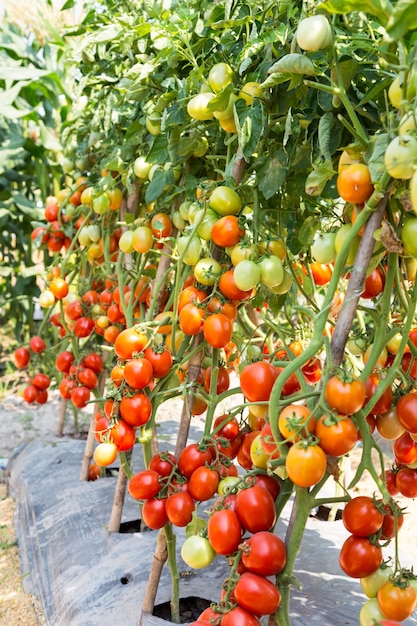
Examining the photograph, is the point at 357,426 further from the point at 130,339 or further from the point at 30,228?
the point at 30,228

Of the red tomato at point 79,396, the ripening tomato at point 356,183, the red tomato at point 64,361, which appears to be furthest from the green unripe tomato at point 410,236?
the red tomato at point 64,361

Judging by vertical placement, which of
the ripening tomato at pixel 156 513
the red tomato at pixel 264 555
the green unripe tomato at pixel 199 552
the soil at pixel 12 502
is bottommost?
the soil at pixel 12 502

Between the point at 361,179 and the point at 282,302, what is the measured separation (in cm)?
62

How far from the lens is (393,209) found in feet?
2.60

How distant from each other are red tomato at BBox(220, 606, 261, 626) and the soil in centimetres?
29

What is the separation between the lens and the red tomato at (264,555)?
0.80 m

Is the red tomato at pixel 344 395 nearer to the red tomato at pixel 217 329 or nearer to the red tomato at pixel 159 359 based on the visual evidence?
the red tomato at pixel 217 329

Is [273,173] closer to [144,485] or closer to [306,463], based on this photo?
[306,463]

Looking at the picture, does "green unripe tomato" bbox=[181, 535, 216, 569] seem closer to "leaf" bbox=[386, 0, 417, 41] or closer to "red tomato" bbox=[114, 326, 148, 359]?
"red tomato" bbox=[114, 326, 148, 359]

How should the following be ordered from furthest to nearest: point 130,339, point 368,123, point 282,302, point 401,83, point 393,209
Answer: point 282,302, point 130,339, point 368,123, point 393,209, point 401,83

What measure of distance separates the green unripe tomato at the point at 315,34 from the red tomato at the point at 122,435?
0.77m

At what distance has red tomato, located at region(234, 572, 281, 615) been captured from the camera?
771 millimetres

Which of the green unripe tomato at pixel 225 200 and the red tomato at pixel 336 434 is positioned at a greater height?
the green unripe tomato at pixel 225 200

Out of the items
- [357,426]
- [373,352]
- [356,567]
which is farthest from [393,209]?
[356,567]
